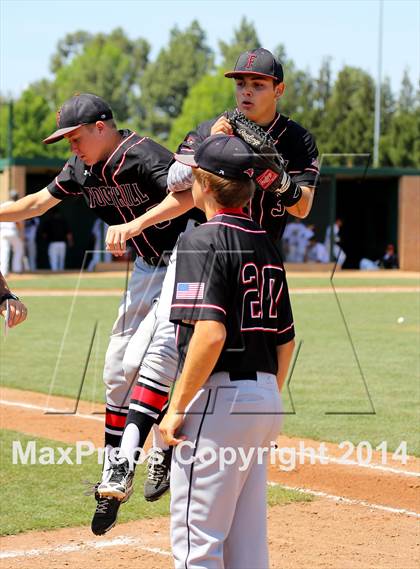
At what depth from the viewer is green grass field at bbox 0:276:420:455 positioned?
964 cm

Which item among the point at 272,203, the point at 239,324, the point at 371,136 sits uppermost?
the point at 371,136

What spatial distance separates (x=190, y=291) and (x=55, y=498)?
3604mm

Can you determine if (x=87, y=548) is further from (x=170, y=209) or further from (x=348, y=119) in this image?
(x=348, y=119)

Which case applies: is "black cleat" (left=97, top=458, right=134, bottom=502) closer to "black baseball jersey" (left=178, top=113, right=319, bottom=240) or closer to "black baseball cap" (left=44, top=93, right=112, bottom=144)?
"black baseball jersey" (left=178, top=113, right=319, bottom=240)

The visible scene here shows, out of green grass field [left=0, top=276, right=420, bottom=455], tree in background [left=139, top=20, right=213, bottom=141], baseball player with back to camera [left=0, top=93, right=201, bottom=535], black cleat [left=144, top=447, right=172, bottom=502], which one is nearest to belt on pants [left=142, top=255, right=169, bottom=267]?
baseball player with back to camera [left=0, top=93, right=201, bottom=535]

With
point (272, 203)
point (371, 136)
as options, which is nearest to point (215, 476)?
point (272, 203)

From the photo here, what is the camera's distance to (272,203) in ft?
18.2

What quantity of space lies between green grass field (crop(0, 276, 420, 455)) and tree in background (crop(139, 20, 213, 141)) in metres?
76.3

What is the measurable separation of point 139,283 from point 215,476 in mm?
2274

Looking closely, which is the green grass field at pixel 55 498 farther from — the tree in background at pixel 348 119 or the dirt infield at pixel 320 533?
the tree in background at pixel 348 119

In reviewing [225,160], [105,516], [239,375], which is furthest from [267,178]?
[105,516]

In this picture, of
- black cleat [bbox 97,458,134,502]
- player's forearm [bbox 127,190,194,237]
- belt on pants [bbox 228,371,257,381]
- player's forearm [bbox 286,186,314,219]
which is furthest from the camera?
player's forearm [bbox 286,186,314,219]

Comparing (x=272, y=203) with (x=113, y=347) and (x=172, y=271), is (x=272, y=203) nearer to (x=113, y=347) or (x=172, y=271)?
(x=172, y=271)

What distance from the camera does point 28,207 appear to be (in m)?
6.11
